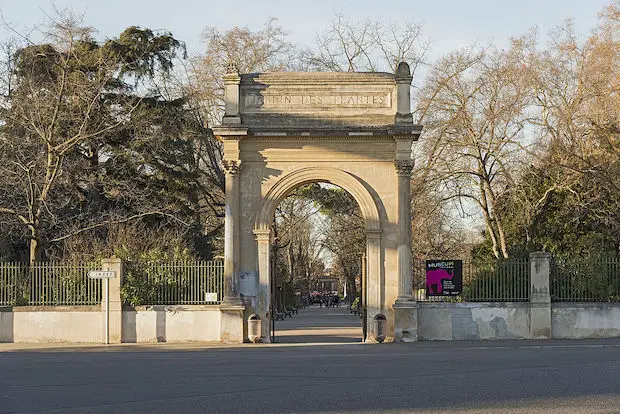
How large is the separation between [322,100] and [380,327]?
692 cm

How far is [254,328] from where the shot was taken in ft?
89.0

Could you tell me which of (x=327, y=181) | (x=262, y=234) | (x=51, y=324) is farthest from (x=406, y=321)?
(x=51, y=324)

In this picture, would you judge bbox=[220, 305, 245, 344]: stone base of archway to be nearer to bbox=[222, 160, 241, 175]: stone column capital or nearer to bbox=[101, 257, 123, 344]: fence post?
bbox=[101, 257, 123, 344]: fence post

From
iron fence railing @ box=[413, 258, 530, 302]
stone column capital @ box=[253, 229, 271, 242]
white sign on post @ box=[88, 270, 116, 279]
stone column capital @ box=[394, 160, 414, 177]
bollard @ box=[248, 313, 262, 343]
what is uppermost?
stone column capital @ box=[394, 160, 414, 177]

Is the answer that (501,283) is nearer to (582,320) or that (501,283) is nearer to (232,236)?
(582,320)

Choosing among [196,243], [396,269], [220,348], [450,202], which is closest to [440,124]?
[450,202]

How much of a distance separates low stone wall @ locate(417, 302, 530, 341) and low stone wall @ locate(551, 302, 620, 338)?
0.94 m

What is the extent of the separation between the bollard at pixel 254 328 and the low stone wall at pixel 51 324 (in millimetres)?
4417

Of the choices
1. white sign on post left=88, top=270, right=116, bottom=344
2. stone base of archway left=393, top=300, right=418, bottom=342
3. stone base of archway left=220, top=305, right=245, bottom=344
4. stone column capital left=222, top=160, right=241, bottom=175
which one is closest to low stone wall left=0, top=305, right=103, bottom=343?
white sign on post left=88, top=270, right=116, bottom=344

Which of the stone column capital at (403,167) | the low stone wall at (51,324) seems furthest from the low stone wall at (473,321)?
the low stone wall at (51,324)

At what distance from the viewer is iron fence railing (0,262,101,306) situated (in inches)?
1111

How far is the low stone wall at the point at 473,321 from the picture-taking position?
27422 mm

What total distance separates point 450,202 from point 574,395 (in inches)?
1192

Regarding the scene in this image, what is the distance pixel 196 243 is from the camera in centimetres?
4294
